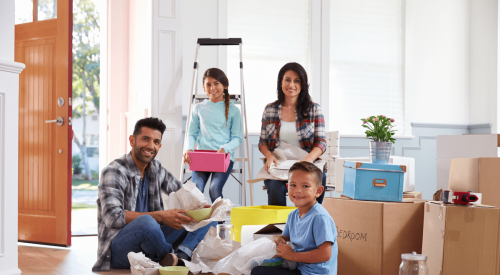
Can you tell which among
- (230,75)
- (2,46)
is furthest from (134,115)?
(2,46)

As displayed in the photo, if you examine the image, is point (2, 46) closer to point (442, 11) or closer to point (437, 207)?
point (437, 207)

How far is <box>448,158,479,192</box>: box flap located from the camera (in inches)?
84.7

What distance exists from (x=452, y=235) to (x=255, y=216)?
3.07 feet

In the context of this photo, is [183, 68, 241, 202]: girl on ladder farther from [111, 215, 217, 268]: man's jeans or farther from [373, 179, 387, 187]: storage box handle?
[373, 179, 387, 187]: storage box handle

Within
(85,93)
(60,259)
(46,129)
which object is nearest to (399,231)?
(60,259)

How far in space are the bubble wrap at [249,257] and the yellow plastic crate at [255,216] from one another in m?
A: 0.45

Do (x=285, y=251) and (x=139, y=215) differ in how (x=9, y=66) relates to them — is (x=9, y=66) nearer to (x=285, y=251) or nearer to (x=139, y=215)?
(x=139, y=215)

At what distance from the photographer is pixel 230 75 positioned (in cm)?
425

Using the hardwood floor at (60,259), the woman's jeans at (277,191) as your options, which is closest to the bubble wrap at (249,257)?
the hardwood floor at (60,259)

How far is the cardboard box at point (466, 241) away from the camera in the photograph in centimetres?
175

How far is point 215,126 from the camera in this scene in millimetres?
3258

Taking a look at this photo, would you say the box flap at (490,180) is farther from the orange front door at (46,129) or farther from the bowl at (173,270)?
the orange front door at (46,129)

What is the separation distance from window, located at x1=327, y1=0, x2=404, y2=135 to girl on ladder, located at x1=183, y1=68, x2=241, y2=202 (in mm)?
1622

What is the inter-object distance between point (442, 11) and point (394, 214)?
3.57m
